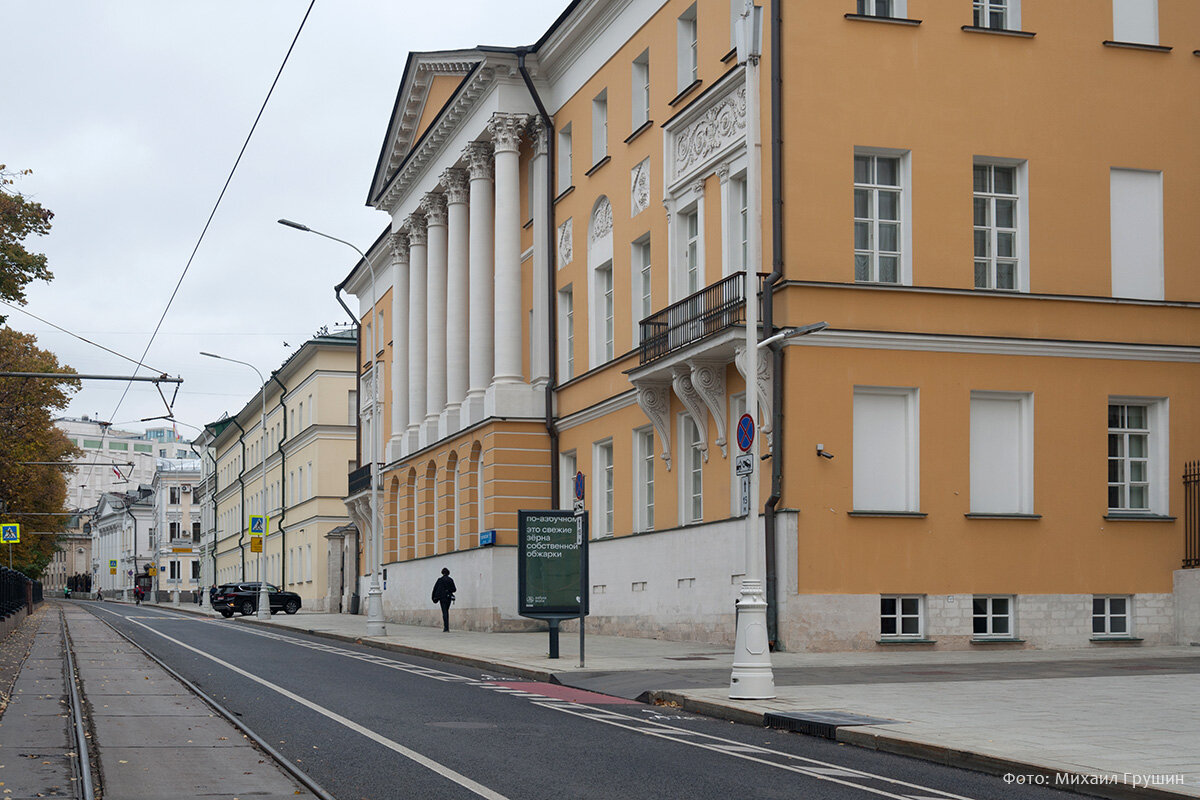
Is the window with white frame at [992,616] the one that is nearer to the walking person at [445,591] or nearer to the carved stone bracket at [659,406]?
the carved stone bracket at [659,406]

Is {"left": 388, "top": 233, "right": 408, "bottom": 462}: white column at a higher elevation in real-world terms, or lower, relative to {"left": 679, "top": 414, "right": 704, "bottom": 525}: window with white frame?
higher

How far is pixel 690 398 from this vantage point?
91.7 ft

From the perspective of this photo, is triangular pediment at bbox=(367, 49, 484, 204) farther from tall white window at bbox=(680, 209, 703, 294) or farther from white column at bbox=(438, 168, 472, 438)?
tall white window at bbox=(680, 209, 703, 294)

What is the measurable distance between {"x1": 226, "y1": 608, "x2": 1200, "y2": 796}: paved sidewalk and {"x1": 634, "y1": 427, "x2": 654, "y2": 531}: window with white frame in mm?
3853

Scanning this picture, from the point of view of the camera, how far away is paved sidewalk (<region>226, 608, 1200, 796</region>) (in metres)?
11.0

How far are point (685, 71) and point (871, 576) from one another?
1160cm

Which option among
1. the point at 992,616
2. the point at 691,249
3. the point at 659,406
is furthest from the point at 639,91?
the point at 992,616

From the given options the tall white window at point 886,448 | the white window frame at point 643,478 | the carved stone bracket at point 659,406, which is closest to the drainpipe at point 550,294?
the white window frame at point 643,478

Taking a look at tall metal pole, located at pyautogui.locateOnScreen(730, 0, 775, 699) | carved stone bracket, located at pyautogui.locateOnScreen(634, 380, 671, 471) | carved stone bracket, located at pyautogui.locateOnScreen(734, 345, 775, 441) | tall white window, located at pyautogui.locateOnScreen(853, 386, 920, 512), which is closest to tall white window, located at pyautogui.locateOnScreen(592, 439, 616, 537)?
carved stone bracket, located at pyautogui.locateOnScreen(634, 380, 671, 471)

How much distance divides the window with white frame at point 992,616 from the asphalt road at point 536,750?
29.1 ft

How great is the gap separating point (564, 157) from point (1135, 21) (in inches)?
600

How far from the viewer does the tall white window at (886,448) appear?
25203 mm

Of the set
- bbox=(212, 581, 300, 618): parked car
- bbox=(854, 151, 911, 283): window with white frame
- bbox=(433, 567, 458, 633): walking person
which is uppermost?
bbox=(854, 151, 911, 283): window with white frame

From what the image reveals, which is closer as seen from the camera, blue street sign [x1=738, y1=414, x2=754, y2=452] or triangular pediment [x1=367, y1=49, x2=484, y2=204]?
blue street sign [x1=738, y1=414, x2=754, y2=452]
